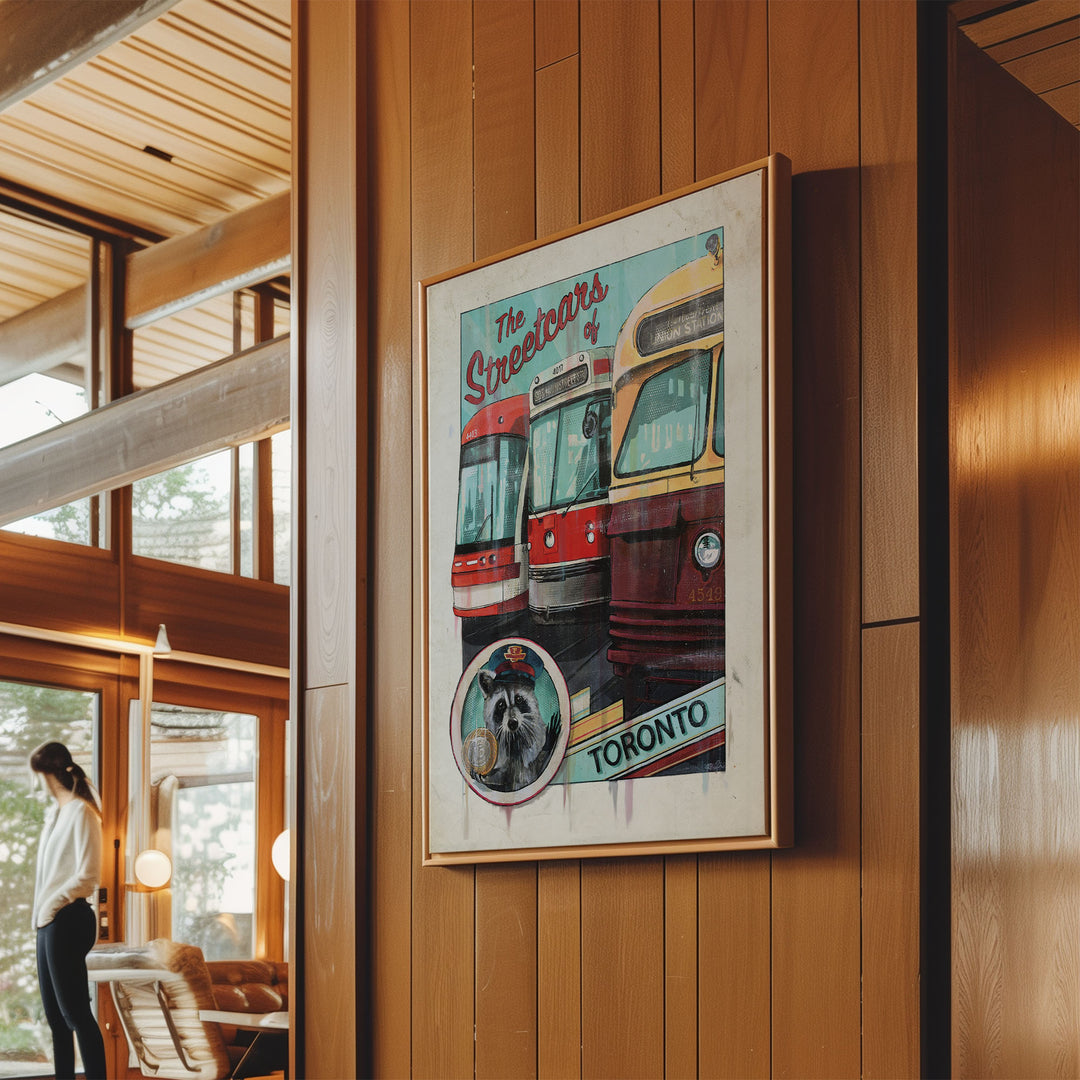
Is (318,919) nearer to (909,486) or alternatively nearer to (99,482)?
(909,486)

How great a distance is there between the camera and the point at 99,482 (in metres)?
4.67

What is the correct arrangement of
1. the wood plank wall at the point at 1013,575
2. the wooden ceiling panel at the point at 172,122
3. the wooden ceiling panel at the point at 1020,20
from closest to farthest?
the wood plank wall at the point at 1013,575, the wooden ceiling panel at the point at 1020,20, the wooden ceiling panel at the point at 172,122

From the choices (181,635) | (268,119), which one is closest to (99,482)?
(268,119)

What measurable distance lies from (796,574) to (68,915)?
192 inches

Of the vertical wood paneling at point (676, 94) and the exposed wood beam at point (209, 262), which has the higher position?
the exposed wood beam at point (209, 262)

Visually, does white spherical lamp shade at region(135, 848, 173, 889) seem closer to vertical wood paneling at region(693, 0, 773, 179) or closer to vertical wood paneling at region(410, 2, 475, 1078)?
vertical wood paneling at region(410, 2, 475, 1078)

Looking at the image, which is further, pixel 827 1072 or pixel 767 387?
pixel 767 387

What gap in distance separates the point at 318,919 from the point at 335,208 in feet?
4.20

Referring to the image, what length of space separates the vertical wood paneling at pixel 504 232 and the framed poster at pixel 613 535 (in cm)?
7

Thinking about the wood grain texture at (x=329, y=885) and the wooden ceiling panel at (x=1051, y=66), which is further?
the wooden ceiling panel at (x=1051, y=66)

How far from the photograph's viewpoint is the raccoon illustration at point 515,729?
2.04 m

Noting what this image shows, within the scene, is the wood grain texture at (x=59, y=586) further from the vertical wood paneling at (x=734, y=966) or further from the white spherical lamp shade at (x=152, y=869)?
the vertical wood paneling at (x=734, y=966)

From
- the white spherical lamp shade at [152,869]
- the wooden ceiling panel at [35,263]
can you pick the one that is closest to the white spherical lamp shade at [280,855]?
the white spherical lamp shade at [152,869]

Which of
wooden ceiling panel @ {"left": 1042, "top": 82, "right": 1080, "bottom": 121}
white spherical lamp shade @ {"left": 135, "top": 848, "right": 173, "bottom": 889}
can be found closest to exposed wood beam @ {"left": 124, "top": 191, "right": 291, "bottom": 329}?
white spherical lamp shade @ {"left": 135, "top": 848, "right": 173, "bottom": 889}
